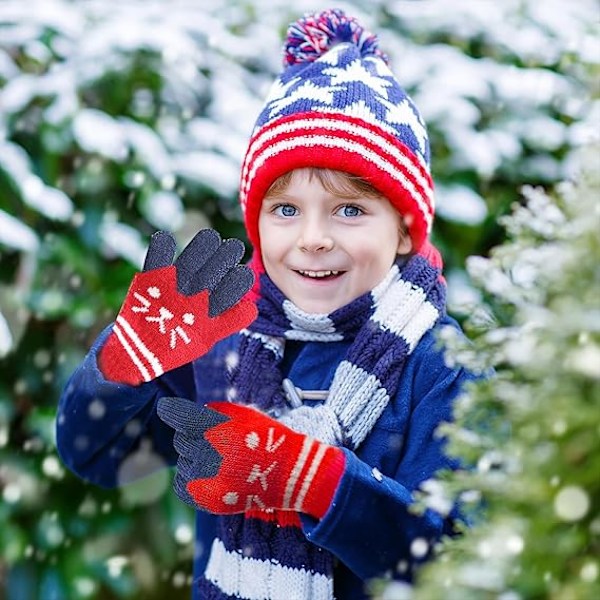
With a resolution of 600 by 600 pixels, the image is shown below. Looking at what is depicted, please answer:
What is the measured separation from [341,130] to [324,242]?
7.7 inches

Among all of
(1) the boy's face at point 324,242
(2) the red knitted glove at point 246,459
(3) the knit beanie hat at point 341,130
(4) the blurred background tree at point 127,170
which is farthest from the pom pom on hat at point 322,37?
(4) the blurred background tree at point 127,170

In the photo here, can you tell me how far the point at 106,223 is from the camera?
2828mm

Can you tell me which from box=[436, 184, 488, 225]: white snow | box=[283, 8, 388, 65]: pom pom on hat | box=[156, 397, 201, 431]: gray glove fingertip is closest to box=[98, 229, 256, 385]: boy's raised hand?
box=[156, 397, 201, 431]: gray glove fingertip

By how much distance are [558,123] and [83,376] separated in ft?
7.16

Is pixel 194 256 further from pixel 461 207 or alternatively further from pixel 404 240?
pixel 461 207

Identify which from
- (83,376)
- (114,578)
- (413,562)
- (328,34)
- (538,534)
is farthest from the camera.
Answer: (114,578)

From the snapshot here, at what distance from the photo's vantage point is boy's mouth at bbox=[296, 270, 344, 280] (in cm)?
175

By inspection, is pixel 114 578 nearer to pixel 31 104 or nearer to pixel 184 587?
pixel 184 587

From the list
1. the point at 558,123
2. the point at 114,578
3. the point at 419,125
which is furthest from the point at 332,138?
the point at 558,123

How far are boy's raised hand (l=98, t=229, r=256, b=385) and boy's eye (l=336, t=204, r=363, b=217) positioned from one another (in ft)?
0.67

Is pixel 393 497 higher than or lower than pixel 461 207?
higher

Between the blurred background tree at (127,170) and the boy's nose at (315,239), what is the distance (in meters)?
0.96

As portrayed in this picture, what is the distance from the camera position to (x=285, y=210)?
178 cm

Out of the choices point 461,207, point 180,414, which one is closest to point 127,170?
point 461,207
